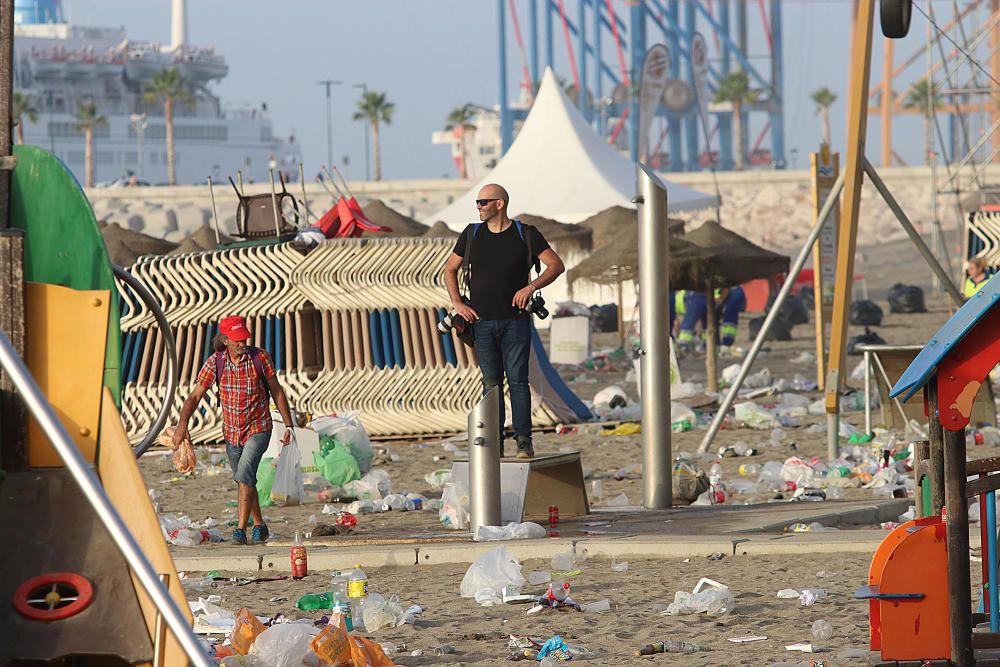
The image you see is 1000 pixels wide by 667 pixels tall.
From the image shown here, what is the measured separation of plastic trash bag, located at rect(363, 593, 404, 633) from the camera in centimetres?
574

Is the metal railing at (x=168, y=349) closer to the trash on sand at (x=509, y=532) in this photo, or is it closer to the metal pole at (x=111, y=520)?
the metal pole at (x=111, y=520)

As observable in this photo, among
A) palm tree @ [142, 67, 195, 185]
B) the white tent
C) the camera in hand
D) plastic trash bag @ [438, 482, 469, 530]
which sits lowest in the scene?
plastic trash bag @ [438, 482, 469, 530]

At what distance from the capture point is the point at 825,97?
4031 inches

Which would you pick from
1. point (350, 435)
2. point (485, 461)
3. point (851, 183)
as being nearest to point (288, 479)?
point (350, 435)

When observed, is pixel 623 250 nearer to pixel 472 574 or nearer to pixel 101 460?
pixel 472 574

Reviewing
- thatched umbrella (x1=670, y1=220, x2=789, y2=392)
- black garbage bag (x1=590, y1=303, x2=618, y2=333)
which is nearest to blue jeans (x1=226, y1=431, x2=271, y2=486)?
thatched umbrella (x1=670, y1=220, x2=789, y2=392)

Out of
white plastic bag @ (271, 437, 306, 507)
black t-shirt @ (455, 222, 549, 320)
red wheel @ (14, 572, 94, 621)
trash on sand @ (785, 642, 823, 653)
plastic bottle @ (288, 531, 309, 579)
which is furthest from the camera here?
white plastic bag @ (271, 437, 306, 507)

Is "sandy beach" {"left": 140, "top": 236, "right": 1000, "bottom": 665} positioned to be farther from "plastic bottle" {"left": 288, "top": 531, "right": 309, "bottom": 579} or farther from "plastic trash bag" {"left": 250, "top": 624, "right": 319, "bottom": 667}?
"plastic trash bag" {"left": 250, "top": 624, "right": 319, "bottom": 667}

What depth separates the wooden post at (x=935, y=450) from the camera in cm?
423

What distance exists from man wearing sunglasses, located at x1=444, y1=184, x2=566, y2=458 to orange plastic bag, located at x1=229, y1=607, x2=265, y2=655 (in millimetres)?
3085

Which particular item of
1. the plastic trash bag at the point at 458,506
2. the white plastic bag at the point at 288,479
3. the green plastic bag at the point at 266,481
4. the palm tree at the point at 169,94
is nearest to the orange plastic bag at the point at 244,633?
the plastic trash bag at the point at 458,506

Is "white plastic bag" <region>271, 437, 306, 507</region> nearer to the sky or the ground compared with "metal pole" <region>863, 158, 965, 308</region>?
nearer to the ground

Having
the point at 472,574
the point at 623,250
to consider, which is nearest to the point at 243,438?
the point at 472,574

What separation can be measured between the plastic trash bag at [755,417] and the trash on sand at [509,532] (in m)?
5.61
